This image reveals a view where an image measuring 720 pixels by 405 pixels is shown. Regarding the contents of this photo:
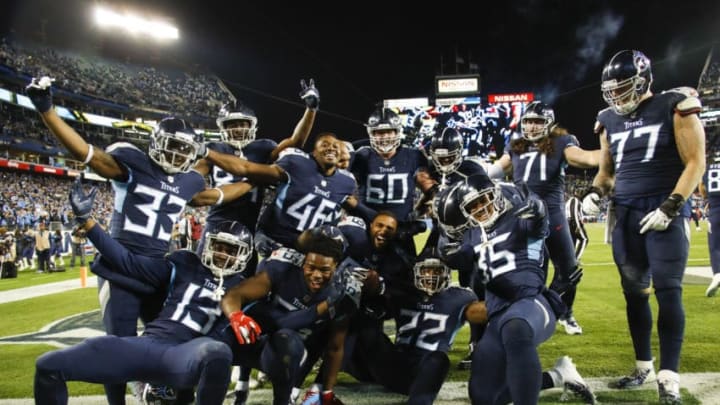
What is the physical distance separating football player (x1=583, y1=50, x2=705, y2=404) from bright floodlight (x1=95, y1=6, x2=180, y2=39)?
4850cm

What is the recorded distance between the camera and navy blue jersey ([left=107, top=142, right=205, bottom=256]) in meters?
3.54

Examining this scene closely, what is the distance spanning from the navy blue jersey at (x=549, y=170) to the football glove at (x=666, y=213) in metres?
1.42

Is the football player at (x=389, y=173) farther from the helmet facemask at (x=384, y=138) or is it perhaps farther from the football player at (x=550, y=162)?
the football player at (x=550, y=162)

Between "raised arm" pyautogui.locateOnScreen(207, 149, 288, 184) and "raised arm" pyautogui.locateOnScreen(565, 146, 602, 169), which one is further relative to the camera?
"raised arm" pyautogui.locateOnScreen(565, 146, 602, 169)

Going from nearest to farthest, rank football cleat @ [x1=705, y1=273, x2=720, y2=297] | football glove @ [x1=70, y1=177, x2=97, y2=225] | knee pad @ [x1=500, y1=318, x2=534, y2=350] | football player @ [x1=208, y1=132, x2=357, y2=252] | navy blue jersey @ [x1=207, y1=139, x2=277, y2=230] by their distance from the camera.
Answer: knee pad @ [x1=500, y1=318, x2=534, y2=350] < football glove @ [x1=70, y1=177, x2=97, y2=225] < football player @ [x1=208, y1=132, x2=357, y2=252] < navy blue jersey @ [x1=207, y1=139, x2=277, y2=230] < football cleat @ [x1=705, y1=273, x2=720, y2=297]

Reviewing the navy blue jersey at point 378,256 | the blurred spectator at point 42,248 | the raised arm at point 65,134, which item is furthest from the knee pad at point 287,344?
the blurred spectator at point 42,248

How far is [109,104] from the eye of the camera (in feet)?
134

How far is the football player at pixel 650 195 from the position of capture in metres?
3.48

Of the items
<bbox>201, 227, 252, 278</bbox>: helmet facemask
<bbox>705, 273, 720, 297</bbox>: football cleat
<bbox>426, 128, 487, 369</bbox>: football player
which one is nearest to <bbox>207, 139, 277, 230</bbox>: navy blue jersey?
<bbox>201, 227, 252, 278</bbox>: helmet facemask

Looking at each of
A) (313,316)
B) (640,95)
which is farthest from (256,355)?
(640,95)

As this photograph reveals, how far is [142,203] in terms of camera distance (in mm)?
3551

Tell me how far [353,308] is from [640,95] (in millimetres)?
2658

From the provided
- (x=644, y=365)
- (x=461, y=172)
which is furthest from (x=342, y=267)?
(x=644, y=365)

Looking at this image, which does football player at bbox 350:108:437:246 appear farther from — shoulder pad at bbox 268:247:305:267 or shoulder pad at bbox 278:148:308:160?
shoulder pad at bbox 268:247:305:267
